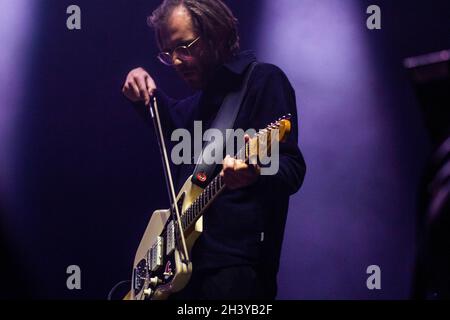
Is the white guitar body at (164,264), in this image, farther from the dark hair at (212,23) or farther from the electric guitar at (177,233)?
the dark hair at (212,23)

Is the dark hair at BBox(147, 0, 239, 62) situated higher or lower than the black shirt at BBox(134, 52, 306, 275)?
higher

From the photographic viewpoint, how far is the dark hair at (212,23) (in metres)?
2.03

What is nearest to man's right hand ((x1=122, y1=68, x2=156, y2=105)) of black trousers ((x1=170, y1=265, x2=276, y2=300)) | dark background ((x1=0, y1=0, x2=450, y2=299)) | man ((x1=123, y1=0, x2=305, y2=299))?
man ((x1=123, y1=0, x2=305, y2=299))

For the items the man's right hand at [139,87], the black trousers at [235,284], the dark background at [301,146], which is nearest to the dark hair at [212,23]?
the man's right hand at [139,87]

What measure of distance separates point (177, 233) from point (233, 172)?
33 cm

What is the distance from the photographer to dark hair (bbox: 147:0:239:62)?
2033 mm

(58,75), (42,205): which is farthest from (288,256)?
(58,75)

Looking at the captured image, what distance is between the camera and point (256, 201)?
1750 millimetres

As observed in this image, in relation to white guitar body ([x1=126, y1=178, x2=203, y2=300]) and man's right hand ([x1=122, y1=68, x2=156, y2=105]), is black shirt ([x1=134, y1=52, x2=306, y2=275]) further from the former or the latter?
man's right hand ([x1=122, y1=68, x2=156, y2=105])

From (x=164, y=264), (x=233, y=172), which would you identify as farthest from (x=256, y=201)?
(x=164, y=264)

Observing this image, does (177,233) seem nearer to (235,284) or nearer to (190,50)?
(235,284)

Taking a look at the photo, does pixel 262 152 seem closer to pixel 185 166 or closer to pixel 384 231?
pixel 185 166

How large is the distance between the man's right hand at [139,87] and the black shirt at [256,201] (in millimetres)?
337
